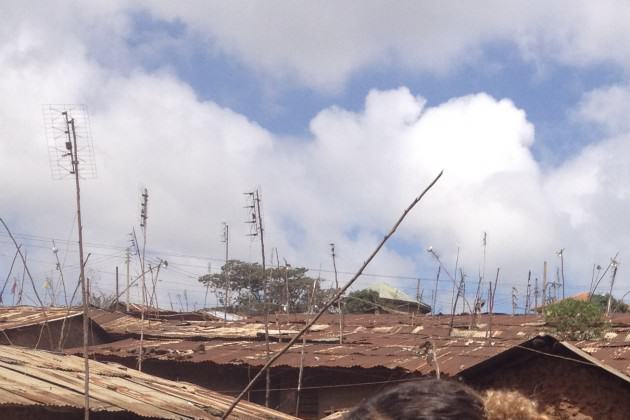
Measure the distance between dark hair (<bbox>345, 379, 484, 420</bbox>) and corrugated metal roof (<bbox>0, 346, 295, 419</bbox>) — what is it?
18.3ft

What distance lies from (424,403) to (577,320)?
13.9 metres

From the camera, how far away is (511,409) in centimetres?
167

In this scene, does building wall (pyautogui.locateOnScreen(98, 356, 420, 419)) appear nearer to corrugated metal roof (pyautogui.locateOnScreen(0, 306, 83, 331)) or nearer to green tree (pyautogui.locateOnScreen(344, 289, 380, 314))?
corrugated metal roof (pyautogui.locateOnScreen(0, 306, 83, 331))

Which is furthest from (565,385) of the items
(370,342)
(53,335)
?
(53,335)

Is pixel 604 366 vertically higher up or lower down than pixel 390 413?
lower down

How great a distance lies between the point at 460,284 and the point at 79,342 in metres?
8.52

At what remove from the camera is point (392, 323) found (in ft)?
66.9

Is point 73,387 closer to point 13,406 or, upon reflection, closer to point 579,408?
point 13,406

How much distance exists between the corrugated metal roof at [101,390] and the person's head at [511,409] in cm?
558

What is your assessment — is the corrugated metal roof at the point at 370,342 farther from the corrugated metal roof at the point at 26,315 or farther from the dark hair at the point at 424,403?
the dark hair at the point at 424,403

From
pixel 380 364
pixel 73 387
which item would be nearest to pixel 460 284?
pixel 380 364

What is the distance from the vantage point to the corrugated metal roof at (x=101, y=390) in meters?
7.20

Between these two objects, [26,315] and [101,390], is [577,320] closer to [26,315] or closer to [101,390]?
[101,390]

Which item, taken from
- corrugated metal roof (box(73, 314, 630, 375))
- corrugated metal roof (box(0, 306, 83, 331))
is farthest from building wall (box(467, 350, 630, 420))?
corrugated metal roof (box(0, 306, 83, 331))
